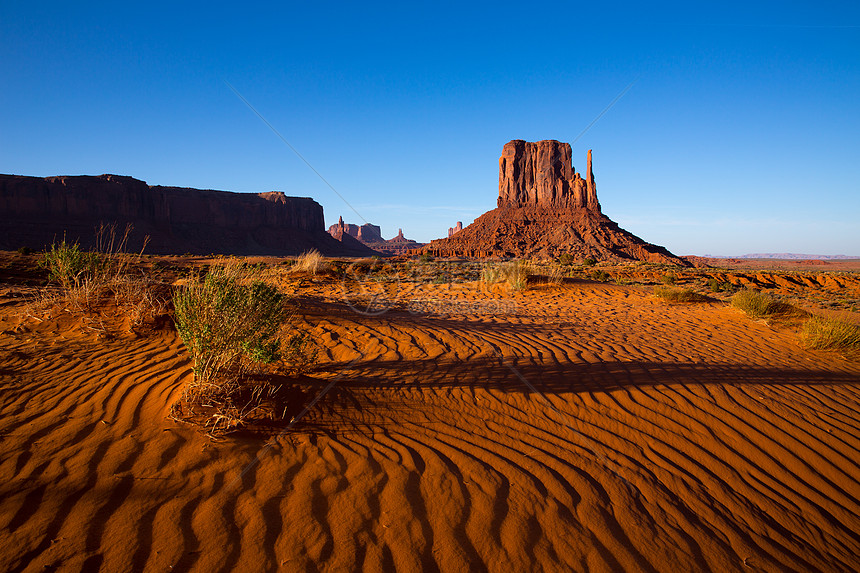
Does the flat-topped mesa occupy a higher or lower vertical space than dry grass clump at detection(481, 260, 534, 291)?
higher

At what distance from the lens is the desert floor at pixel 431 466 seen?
2102 millimetres

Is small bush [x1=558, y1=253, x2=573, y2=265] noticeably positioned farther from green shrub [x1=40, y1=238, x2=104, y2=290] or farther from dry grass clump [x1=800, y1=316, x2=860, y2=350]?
green shrub [x1=40, y1=238, x2=104, y2=290]

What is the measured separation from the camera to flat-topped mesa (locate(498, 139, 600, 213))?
71.4 metres

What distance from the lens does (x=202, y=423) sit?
301 cm

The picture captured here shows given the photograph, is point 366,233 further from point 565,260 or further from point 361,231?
point 565,260

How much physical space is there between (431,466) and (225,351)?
2023 mm

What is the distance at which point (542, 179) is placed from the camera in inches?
2965

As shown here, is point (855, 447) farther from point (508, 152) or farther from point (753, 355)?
point (508, 152)

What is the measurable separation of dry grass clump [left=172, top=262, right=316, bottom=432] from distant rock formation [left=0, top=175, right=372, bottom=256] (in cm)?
6503

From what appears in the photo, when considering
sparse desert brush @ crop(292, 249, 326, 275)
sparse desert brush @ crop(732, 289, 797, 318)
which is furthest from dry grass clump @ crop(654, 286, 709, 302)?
sparse desert brush @ crop(292, 249, 326, 275)

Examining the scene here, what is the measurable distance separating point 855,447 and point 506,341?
12.7 feet

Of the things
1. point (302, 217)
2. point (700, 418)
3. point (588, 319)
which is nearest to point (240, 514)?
point (700, 418)

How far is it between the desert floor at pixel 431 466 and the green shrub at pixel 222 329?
1.62 ft

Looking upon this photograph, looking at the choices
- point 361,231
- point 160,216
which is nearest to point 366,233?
point 361,231
